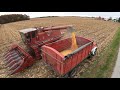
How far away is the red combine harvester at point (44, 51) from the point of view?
6.34 meters

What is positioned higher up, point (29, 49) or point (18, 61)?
point (29, 49)

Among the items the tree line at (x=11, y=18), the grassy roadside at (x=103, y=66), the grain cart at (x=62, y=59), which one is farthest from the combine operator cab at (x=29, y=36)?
the tree line at (x=11, y=18)

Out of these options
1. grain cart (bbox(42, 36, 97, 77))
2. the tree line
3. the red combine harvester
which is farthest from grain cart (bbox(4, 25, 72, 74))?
the tree line

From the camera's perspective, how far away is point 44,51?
288 inches

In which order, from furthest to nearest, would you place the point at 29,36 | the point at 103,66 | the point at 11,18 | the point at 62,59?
1. the point at 11,18
2. the point at 29,36
3. the point at 103,66
4. the point at 62,59

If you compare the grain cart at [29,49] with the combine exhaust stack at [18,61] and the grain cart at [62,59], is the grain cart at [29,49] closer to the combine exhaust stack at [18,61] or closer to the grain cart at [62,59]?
the combine exhaust stack at [18,61]

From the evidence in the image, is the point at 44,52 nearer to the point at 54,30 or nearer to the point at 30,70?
the point at 30,70

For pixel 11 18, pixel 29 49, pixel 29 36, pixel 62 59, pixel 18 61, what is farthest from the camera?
pixel 11 18

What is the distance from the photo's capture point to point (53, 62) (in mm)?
6684

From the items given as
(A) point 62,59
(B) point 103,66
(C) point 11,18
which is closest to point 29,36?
(A) point 62,59

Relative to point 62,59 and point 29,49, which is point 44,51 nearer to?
point 29,49

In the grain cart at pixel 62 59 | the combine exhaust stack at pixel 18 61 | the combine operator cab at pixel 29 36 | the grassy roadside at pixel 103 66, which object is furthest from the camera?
the combine operator cab at pixel 29 36

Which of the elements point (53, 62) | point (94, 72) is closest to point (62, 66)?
point (53, 62)

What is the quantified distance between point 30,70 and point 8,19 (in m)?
37.8
